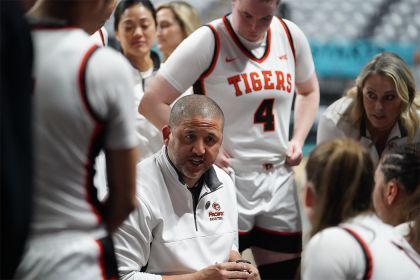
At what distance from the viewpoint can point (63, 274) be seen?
179 cm

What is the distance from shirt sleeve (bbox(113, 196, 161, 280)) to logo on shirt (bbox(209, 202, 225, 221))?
0.28 m

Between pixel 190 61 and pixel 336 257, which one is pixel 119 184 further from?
pixel 190 61

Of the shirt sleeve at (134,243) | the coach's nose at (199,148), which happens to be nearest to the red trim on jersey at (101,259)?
the shirt sleeve at (134,243)

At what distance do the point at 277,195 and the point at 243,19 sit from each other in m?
0.83

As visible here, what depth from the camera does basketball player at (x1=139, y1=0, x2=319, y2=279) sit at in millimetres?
3420

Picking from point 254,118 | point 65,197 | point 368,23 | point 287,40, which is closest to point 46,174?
point 65,197

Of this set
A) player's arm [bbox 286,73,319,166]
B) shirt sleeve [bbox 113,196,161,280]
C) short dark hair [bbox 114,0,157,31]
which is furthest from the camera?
short dark hair [bbox 114,0,157,31]

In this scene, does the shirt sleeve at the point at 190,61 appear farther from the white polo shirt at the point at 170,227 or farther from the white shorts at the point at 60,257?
the white shorts at the point at 60,257

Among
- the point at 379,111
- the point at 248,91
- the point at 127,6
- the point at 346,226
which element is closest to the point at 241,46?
the point at 248,91

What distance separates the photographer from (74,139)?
1.73 meters

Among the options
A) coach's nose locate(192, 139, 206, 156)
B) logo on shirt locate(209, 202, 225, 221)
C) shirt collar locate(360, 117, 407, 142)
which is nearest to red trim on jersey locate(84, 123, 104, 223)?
coach's nose locate(192, 139, 206, 156)

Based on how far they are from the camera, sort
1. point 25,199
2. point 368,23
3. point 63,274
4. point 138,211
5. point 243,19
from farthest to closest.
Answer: point 368,23
point 243,19
point 138,211
point 63,274
point 25,199

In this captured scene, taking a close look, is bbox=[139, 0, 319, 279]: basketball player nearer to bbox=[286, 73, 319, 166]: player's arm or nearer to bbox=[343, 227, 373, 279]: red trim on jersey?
bbox=[286, 73, 319, 166]: player's arm

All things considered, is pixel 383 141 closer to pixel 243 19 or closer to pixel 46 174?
pixel 243 19
